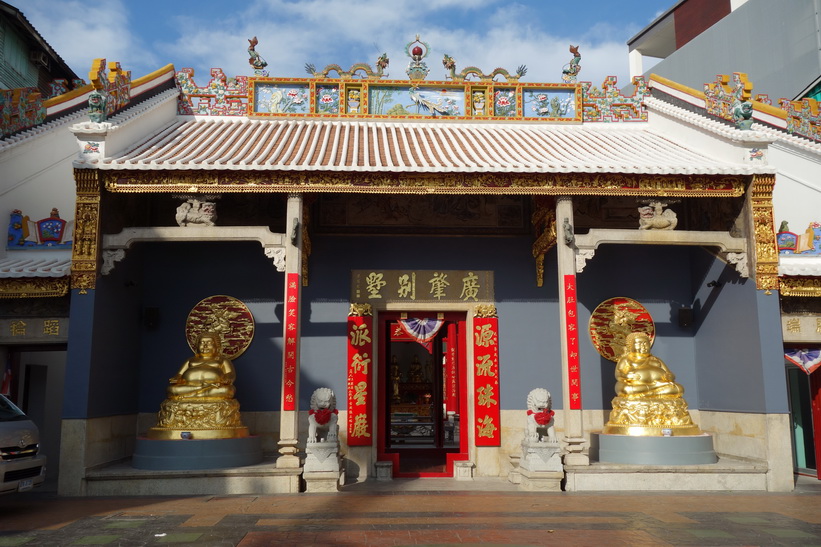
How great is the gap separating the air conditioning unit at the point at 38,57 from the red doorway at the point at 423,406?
11.6 m

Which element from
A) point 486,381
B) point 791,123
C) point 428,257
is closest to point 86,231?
point 428,257

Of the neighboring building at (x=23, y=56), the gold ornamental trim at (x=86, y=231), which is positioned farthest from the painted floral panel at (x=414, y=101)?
the neighboring building at (x=23, y=56)

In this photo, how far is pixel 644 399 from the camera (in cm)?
916

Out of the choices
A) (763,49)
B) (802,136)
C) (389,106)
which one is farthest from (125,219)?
(763,49)

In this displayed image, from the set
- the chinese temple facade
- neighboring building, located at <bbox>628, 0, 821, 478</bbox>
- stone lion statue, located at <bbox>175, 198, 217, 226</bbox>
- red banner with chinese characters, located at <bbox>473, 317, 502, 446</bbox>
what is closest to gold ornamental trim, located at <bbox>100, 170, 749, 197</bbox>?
the chinese temple facade

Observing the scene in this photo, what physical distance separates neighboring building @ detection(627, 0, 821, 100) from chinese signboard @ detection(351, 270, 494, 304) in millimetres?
9963

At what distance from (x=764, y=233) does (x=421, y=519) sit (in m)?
6.11

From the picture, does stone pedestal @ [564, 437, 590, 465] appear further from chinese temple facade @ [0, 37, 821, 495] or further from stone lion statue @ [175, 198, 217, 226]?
stone lion statue @ [175, 198, 217, 226]

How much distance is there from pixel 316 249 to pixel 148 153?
282 cm

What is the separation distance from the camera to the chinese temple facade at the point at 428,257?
861cm

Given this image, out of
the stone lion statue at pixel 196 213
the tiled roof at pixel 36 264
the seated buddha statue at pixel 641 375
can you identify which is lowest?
the seated buddha statue at pixel 641 375

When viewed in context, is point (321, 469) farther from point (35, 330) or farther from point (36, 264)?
point (36, 264)

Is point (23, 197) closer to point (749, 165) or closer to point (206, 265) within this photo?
point (206, 265)

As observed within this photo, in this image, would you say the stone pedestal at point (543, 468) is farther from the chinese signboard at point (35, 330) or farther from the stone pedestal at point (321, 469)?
the chinese signboard at point (35, 330)
